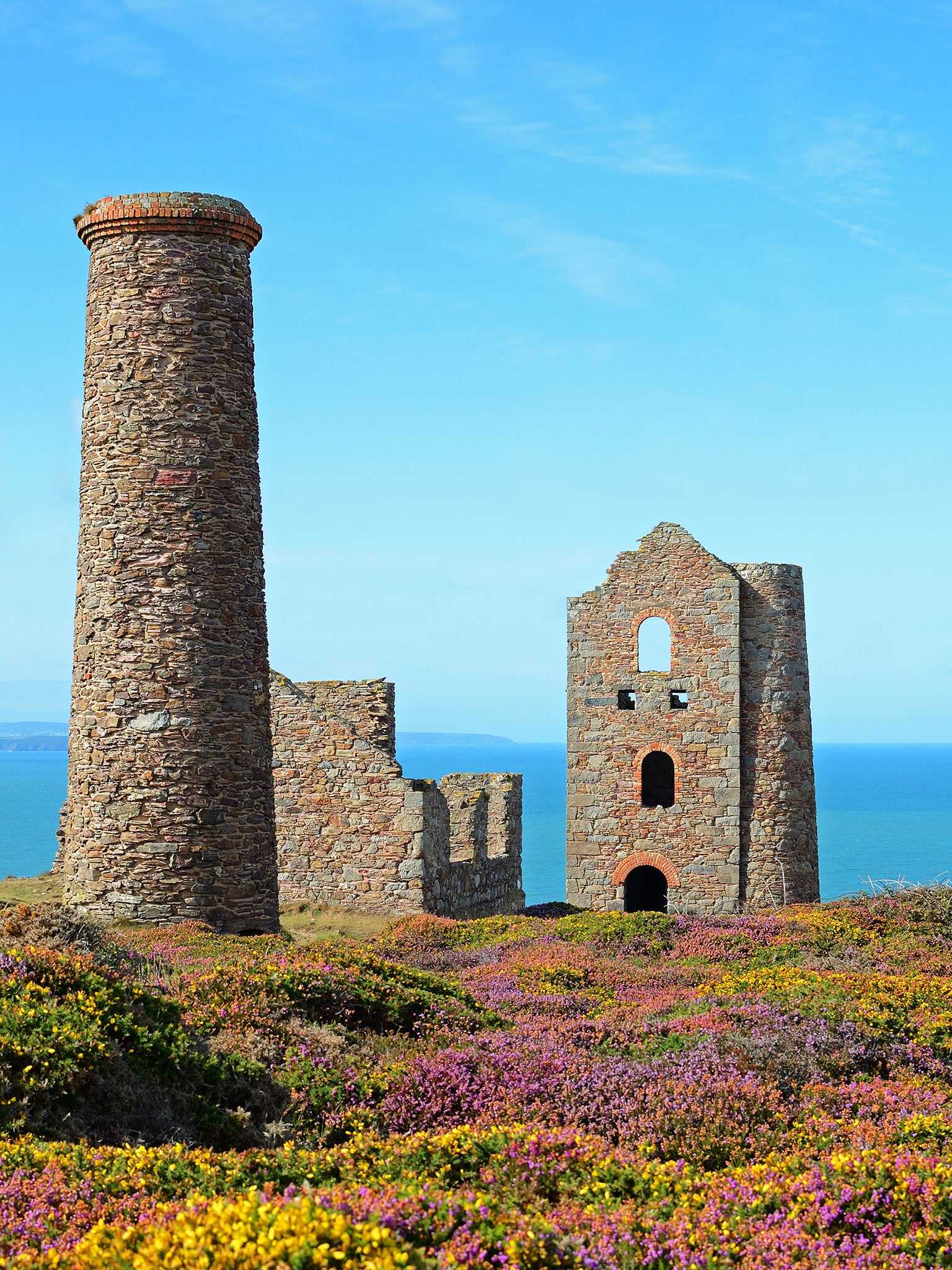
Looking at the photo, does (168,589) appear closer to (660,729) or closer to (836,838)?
(660,729)

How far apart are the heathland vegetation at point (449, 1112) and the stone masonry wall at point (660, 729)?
14496mm

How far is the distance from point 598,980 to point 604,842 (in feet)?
50.5

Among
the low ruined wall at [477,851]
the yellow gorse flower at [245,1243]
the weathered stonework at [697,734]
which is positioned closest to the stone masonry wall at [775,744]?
the weathered stonework at [697,734]

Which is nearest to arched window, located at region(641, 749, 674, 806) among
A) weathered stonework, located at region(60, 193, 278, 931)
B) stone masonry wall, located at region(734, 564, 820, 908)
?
stone masonry wall, located at region(734, 564, 820, 908)

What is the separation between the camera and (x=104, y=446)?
16.3 m

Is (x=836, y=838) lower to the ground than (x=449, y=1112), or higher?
lower

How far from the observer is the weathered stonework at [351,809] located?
76.7ft

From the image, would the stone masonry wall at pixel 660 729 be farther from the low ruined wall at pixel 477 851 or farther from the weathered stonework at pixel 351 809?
the weathered stonework at pixel 351 809

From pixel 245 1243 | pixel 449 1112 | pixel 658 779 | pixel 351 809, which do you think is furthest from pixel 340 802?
pixel 245 1243

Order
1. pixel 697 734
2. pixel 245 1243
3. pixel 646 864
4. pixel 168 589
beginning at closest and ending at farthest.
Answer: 1. pixel 245 1243
2. pixel 168 589
3. pixel 697 734
4. pixel 646 864

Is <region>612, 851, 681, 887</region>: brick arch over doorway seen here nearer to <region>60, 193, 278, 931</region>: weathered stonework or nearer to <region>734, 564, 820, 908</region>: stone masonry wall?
<region>734, 564, 820, 908</region>: stone masonry wall

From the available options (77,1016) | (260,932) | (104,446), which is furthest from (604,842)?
(77,1016)

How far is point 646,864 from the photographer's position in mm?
29328

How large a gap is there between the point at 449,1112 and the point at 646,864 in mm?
21126
